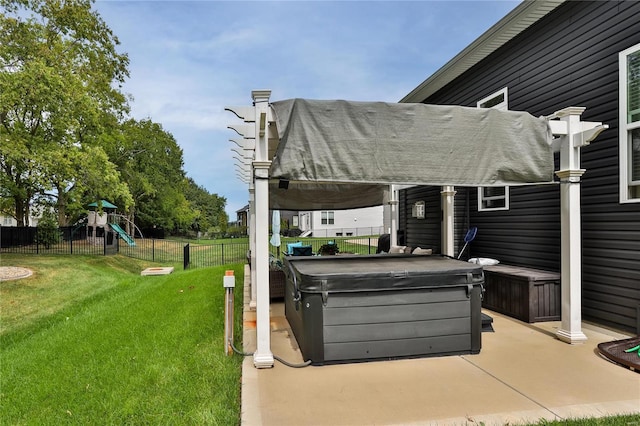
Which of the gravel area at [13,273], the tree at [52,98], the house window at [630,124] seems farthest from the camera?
the tree at [52,98]

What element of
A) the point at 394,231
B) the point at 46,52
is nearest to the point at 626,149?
the point at 394,231

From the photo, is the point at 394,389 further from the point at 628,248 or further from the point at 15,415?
the point at 628,248

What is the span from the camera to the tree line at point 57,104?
10.7 metres

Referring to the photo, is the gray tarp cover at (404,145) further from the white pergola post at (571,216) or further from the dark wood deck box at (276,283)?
the dark wood deck box at (276,283)

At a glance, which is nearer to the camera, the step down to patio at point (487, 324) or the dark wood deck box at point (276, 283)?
the step down to patio at point (487, 324)

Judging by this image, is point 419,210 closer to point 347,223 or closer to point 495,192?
point 495,192

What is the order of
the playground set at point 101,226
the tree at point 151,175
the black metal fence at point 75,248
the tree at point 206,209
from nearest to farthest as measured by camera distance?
the black metal fence at point 75,248 < the playground set at point 101,226 < the tree at point 151,175 < the tree at point 206,209

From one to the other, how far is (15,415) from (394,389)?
297cm

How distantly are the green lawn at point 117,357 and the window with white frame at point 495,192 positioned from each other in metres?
4.85

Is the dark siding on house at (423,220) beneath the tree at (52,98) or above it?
beneath

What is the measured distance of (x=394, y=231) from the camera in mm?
9648

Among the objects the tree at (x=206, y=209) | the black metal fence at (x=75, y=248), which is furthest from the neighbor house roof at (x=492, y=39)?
the tree at (x=206, y=209)

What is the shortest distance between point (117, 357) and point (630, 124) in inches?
247

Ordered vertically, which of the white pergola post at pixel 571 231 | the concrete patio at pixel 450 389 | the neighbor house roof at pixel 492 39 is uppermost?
the neighbor house roof at pixel 492 39
